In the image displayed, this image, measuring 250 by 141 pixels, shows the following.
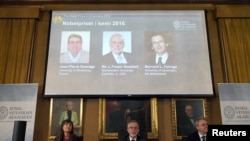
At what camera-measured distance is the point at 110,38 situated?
5.25 metres

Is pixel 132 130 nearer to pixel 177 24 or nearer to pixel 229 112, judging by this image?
pixel 229 112

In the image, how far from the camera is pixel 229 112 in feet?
15.5

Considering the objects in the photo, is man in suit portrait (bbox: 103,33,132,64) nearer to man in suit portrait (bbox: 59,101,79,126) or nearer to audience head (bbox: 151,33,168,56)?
audience head (bbox: 151,33,168,56)

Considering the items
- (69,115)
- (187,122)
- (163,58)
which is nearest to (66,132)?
(69,115)

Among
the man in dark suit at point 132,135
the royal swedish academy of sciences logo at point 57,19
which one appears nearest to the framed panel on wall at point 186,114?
the man in dark suit at point 132,135

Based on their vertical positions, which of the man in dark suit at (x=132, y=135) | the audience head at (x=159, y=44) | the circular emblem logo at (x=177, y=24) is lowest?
the man in dark suit at (x=132, y=135)

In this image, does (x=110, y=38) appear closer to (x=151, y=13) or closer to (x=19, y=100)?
(x=151, y=13)

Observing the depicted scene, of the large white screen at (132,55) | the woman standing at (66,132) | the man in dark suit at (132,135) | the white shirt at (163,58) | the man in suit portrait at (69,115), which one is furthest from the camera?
the white shirt at (163,58)

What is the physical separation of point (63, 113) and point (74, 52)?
1.12 meters

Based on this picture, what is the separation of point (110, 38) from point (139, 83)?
3.40 feet

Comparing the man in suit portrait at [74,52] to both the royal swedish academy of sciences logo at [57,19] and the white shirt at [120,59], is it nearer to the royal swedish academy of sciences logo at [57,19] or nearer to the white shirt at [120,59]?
the royal swedish academy of sciences logo at [57,19]

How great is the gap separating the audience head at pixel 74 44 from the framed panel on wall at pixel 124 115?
3.39 ft

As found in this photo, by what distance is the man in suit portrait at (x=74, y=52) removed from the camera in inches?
200

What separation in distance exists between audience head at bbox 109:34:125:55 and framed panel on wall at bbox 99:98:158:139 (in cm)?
92
